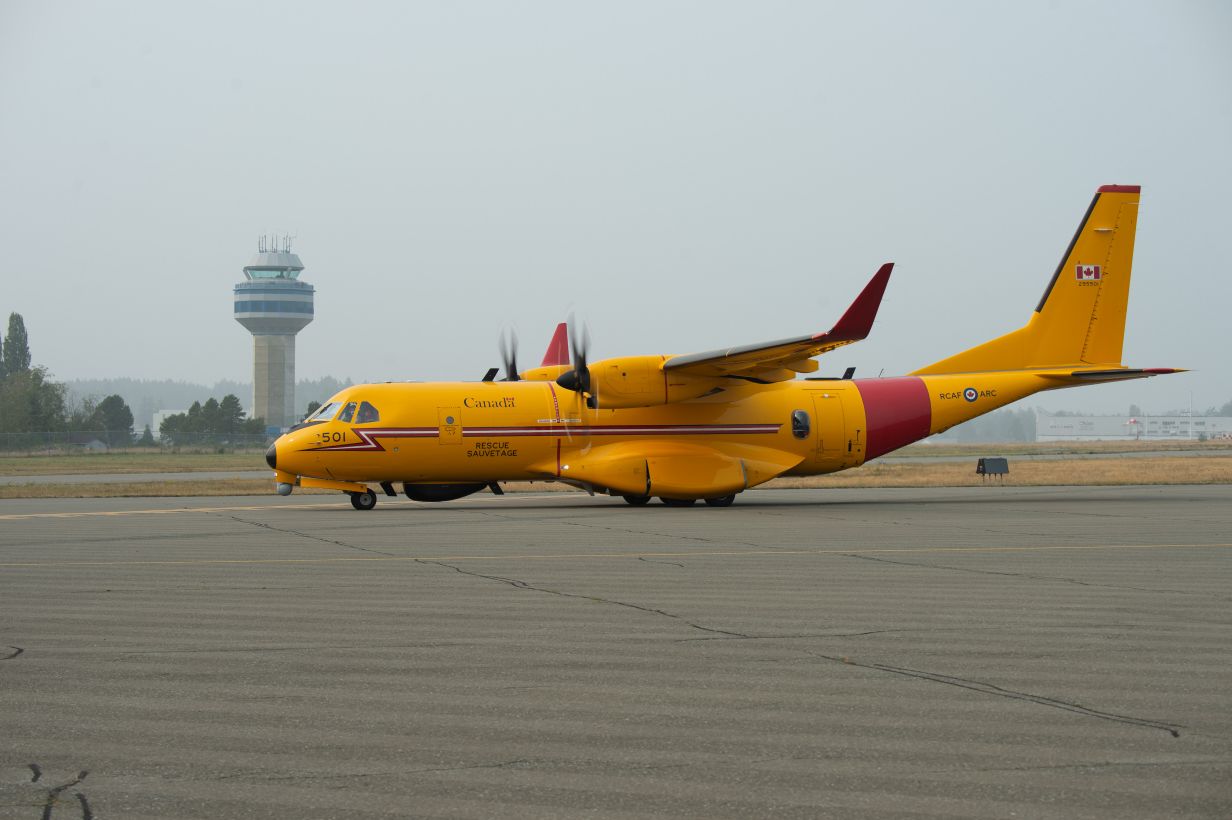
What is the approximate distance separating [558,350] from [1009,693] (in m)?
28.1

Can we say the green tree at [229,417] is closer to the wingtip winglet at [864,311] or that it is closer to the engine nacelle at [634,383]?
the engine nacelle at [634,383]

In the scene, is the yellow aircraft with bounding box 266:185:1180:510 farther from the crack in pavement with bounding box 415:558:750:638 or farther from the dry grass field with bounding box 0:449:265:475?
the dry grass field with bounding box 0:449:265:475

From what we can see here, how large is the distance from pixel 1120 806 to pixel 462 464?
22.6 meters

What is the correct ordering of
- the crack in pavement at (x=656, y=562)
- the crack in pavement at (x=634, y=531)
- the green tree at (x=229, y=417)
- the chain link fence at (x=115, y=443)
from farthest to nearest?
the green tree at (x=229, y=417), the chain link fence at (x=115, y=443), the crack in pavement at (x=634, y=531), the crack in pavement at (x=656, y=562)

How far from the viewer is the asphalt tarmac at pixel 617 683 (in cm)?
552

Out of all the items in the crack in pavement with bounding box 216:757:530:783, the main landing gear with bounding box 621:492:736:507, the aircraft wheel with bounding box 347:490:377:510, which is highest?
the aircraft wheel with bounding box 347:490:377:510

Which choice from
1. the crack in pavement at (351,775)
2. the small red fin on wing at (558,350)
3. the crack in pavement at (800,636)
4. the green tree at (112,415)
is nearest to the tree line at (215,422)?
the green tree at (112,415)

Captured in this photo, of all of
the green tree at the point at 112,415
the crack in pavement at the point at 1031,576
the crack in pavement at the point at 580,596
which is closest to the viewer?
the crack in pavement at the point at 580,596

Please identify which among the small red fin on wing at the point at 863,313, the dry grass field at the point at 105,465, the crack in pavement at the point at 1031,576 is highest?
the small red fin on wing at the point at 863,313

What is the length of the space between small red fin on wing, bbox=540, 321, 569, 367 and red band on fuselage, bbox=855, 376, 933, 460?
917 centimetres

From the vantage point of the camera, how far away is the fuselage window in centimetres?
2869

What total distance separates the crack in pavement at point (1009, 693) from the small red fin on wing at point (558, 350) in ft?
86.7

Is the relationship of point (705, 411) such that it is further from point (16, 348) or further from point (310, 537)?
point (16, 348)

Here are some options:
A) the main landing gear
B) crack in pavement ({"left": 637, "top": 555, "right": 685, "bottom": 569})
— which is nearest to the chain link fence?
the main landing gear
